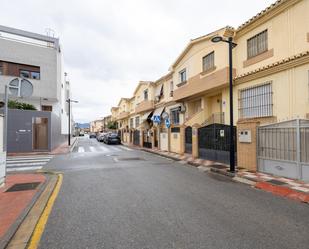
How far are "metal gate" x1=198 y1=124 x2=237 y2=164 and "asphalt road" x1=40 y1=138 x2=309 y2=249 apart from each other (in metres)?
4.51

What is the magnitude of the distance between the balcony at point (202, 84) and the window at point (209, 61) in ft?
2.01

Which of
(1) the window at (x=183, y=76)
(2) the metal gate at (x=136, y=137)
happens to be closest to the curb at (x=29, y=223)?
(1) the window at (x=183, y=76)

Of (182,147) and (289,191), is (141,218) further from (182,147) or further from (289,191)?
(182,147)

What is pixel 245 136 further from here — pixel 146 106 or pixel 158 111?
pixel 146 106

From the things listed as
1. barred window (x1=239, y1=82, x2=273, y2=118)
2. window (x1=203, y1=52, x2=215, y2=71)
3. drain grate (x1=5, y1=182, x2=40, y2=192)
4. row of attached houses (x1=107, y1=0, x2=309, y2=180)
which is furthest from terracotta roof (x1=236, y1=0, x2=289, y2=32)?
drain grate (x1=5, y1=182, x2=40, y2=192)

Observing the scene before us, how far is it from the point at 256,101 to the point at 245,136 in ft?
8.96

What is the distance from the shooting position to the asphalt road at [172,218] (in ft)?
10.2

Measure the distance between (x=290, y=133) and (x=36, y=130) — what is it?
17821 mm

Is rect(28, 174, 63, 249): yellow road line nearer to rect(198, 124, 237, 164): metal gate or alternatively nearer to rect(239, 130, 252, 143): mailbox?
rect(239, 130, 252, 143): mailbox

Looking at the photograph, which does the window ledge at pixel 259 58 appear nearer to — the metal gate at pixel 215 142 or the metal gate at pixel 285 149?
the metal gate at pixel 215 142

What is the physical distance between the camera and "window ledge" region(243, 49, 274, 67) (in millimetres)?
9695

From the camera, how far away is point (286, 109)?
8930 millimetres

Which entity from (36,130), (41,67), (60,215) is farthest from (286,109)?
(41,67)

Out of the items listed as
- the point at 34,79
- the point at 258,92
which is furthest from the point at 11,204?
the point at 34,79
